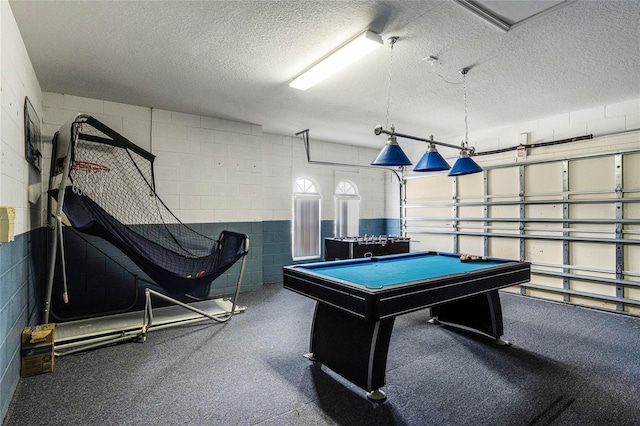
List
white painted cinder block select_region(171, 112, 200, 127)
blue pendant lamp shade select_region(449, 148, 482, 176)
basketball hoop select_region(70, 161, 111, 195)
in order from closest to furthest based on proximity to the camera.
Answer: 1. blue pendant lamp shade select_region(449, 148, 482, 176)
2. basketball hoop select_region(70, 161, 111, 195)
3. white painted cinder block select_region(171, 112, 200, 127)

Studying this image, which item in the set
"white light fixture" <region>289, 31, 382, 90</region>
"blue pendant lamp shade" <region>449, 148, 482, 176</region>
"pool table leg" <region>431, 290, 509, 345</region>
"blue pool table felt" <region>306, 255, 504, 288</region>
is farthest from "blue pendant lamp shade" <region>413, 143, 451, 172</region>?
"pool table leg" <region>431, 290, 509, 345</region>

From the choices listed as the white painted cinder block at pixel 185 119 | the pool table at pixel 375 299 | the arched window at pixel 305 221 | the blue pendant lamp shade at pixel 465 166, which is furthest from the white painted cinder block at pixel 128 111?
the blue pendant lamp shade at pixel 465 166

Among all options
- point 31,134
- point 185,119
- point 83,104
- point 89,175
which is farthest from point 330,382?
point 83,104

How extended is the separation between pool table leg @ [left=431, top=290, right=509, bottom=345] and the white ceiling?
2.34 m

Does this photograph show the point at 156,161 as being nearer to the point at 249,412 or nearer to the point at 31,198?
the point at 31,198

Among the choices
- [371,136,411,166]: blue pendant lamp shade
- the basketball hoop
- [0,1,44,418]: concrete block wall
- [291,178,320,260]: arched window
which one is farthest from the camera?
[291,178,320,260]: arched window

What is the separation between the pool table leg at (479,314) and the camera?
3.30m

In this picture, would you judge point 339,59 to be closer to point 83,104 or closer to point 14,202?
point 14,202

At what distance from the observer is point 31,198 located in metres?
3.11

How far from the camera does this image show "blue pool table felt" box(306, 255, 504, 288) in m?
2.62

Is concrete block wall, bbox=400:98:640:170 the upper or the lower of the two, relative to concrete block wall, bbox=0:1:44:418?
upper

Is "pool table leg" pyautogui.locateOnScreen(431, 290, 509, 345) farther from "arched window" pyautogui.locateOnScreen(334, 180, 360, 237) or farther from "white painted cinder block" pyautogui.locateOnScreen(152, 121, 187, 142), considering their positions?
"white painted cinder block" pyautogui.locateOnScreen(152, 121, 187, 142)

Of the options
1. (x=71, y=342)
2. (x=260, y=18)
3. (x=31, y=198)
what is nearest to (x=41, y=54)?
(x=31, y=198)

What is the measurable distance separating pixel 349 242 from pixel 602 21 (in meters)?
3.91
